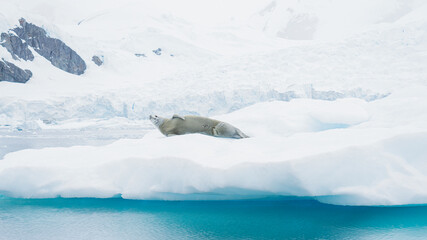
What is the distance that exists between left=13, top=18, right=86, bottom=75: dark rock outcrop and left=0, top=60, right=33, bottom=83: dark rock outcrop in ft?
16.7

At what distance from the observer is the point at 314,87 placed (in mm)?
19234

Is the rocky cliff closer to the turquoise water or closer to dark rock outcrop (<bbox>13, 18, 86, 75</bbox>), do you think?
dark rock outcrop (<bbox>13, 18, 86, 75</bbox>)

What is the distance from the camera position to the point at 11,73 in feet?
105

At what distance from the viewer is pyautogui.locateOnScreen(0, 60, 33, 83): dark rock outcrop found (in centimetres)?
3188

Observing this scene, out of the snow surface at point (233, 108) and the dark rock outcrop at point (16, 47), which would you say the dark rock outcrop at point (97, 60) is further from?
the dark rock outcrop at point (16, 47)

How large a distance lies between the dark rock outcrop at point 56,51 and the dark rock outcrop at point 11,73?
200 inches

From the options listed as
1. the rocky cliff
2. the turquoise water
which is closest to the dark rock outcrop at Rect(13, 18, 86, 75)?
the rocky cliff

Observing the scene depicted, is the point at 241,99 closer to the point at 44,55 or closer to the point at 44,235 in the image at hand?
the point at 44,235

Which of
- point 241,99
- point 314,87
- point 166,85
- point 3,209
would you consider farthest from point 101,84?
point 3,209

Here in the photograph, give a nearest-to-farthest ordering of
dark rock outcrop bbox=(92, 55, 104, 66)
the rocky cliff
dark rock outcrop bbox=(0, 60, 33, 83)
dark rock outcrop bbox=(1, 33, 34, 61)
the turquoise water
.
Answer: the turquoise water
dark rock outcrop bbox=(0, 60, 33, 83)
dark rock outcrop bbox=(1, 33, 34, 61)
the rocky cliff
dark rock outcrop bbox=(92, 55, 104, 66)

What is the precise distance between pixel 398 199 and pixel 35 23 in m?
40.2

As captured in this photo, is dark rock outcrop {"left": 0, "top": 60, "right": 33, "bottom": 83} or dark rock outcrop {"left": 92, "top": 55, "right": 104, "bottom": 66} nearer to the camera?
dark rock outcrop {"left": 0, "top": 60, "right": 33, "bottom": 83}

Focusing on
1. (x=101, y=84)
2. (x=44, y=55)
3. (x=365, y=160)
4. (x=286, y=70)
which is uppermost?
(x=44, y=55)

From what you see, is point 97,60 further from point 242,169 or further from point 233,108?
point 242,169
